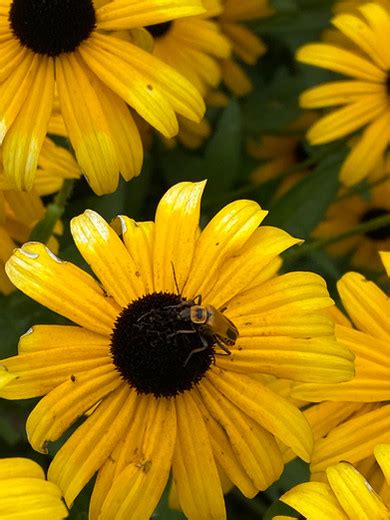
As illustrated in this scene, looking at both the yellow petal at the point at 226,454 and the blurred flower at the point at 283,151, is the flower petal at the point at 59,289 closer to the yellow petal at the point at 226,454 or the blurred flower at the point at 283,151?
the yellow petal at the point at 226,454

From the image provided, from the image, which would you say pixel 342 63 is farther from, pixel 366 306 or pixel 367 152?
pixel 366 306

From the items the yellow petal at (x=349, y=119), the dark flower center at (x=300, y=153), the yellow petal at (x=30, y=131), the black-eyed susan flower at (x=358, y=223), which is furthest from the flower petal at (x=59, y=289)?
the dark flower center at (x=300, y=153)

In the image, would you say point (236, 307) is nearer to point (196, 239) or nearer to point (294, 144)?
point (196, 239)

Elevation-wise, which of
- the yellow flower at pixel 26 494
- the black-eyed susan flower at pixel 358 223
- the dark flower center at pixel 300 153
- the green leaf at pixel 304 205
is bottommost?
the black-eyed susan flower at pixel 358 223

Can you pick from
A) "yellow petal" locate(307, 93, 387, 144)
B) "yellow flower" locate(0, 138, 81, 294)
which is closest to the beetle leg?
"yellow flower" locate(0, 138, 81, 294)

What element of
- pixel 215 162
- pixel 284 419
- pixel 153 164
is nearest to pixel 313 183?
pixel 215 162

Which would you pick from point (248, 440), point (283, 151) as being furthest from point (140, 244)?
point (283, 151)

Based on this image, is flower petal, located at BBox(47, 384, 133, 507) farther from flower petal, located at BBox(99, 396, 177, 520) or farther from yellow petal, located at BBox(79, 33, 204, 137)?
yellow petal, located at BBox(79, 33, 204, 137)
